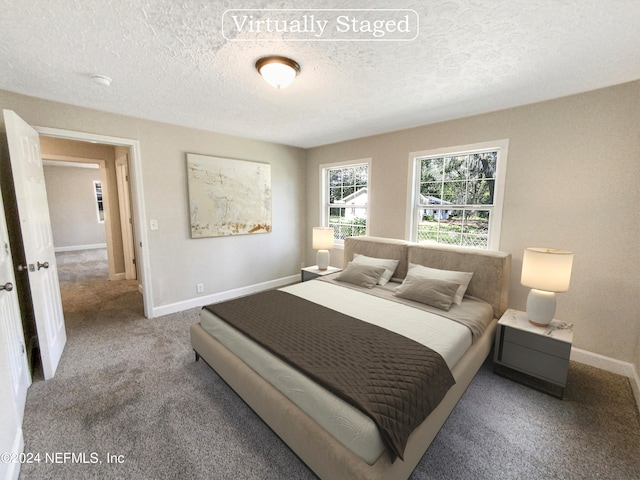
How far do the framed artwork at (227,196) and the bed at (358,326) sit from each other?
1.60 metres

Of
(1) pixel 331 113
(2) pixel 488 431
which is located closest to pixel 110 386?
(2) pixel 488 431

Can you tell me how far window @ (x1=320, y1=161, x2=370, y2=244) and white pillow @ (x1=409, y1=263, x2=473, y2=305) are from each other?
4.48ft

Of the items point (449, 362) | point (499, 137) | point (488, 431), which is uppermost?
point (499, 137)

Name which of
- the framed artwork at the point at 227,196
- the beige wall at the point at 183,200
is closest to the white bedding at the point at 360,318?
the beige wall at the point at 183,200

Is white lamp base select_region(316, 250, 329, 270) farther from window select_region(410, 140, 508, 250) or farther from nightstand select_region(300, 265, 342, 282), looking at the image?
window select_region(410, 140, 508, 250)

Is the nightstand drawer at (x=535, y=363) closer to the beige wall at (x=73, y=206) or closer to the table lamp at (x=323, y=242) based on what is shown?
the table lamp at (x=323, y=242)

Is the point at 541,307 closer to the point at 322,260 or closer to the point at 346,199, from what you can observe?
the point at 322,260

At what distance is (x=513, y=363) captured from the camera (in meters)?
2.21

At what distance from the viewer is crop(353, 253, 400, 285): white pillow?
10.1ft

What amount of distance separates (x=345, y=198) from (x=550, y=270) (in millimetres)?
2846

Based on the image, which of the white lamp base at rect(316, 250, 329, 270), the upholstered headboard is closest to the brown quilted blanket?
the upholstered headboard

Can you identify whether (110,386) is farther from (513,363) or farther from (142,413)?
(513,363)

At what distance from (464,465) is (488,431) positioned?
37 centimetres

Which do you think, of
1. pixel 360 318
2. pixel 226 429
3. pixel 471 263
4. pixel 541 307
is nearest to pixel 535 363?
pixel 541 307
